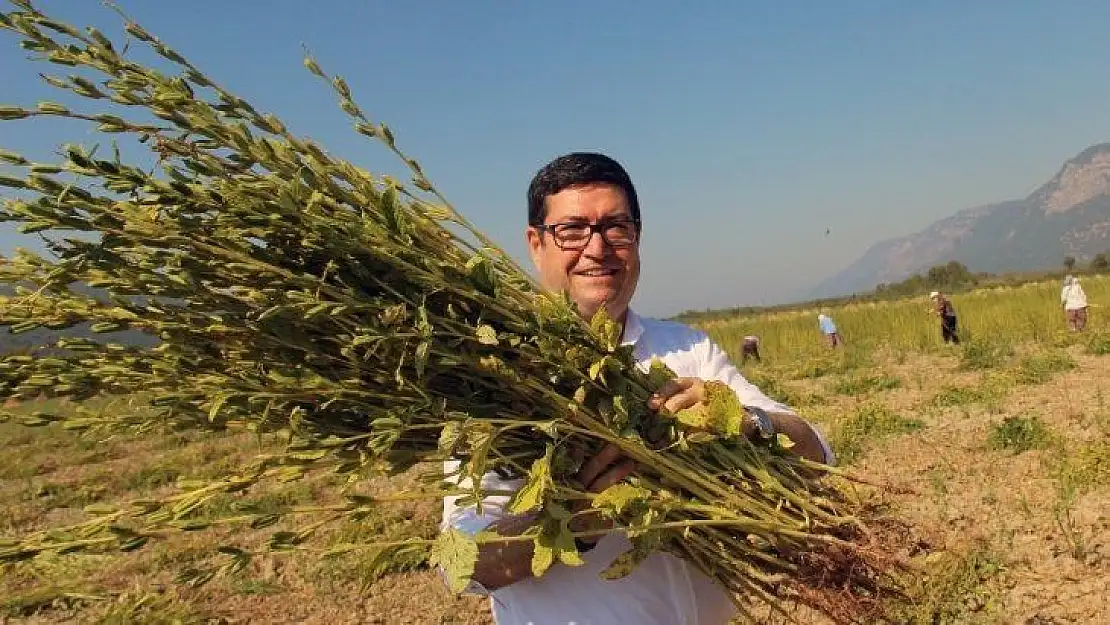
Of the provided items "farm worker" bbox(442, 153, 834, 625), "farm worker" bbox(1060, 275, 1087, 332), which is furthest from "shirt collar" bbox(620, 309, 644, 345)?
"farm worker" bbox(1060, 275, 1087, 332)

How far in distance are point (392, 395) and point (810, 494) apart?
1046mm

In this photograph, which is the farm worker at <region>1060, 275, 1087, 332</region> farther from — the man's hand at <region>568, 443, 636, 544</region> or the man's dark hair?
the man's hand at <region>568, 443, 636, 544</region>

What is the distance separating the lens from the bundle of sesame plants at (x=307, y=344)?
1.14 metres

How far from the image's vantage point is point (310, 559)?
20.2ft

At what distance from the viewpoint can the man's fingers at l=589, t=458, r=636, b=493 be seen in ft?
4.67

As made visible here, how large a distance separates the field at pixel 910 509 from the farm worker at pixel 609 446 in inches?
11.7

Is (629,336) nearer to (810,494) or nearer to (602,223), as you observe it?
(602,223)

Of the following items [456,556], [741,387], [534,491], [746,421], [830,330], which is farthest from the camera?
[830,330]

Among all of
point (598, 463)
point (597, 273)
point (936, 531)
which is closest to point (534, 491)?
point (598, 463)

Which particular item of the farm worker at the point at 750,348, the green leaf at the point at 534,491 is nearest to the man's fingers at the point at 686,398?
the green leaf at the point at 534,491

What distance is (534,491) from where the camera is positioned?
1194 mm

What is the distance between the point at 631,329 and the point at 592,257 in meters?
0.30

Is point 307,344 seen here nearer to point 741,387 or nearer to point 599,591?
point 599,591

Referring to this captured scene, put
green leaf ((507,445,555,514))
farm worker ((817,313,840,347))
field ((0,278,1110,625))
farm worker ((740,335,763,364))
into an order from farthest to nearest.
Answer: farm worker ((740,335,763,364)) < farm worker ((817,313,840,347)) < field ((0,278,1110,625)) < green leaf ((507,445,555,514))
